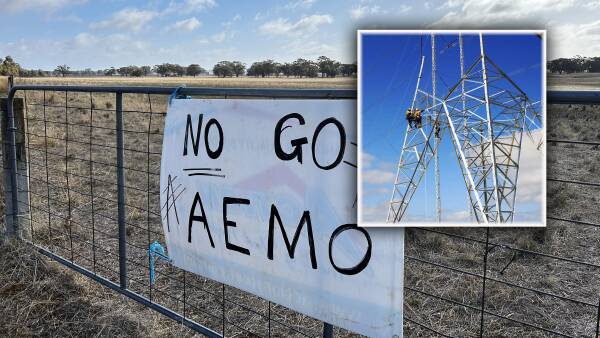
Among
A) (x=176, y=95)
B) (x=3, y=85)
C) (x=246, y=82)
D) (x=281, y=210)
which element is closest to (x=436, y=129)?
(x=281, y=210)

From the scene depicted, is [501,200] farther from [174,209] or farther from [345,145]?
[174,209]

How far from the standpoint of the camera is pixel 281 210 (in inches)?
91.3

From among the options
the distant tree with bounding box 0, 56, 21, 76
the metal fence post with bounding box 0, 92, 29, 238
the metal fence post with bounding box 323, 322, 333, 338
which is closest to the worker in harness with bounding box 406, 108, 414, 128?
the metal fence post with bounding box 323, 322, 333, 338

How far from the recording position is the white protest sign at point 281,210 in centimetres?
205

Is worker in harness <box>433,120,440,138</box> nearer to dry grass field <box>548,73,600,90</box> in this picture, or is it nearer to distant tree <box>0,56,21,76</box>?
dry grass field <box>548,73,600,90</box>

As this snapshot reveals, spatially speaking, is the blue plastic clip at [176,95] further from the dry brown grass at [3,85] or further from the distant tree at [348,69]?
the dry brown grass at [3,85]

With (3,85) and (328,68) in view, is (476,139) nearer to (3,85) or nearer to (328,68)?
(328,68)

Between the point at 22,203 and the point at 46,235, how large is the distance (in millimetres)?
407

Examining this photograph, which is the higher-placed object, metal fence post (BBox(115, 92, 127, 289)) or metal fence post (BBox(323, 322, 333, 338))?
metal fence post (BBox(115, 92, 127, 289))

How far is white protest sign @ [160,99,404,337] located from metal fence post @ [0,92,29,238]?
91.3 inches

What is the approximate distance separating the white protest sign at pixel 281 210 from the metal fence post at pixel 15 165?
2.32m

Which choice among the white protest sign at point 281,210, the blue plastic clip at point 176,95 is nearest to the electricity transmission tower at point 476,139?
the white protest sign at point 281,210

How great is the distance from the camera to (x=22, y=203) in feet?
15.0

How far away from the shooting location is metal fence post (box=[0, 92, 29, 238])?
14.7 ft
